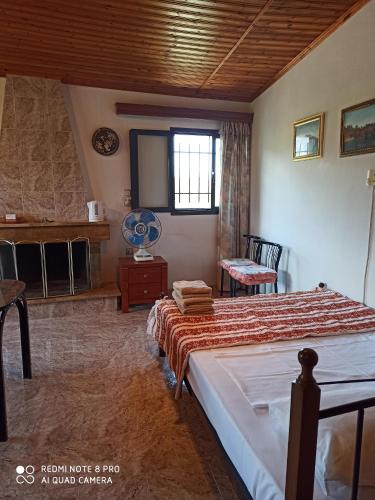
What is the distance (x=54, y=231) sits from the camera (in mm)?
3740

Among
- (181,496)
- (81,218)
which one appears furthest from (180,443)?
(81,218)

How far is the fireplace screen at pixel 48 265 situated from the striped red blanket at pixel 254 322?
1.62m

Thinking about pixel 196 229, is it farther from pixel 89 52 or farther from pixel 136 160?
pixel 89 52

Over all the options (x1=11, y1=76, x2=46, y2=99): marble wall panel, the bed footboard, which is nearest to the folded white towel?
the bed footboard

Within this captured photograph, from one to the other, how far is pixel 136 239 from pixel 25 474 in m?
2.61

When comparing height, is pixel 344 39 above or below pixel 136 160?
above

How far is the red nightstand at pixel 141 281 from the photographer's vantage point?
3859mm

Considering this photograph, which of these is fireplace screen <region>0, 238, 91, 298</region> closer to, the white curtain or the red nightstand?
the red nightstand

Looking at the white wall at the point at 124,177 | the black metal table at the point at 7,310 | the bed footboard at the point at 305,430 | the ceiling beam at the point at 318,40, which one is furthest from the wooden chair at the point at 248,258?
the bed footboard at the point at 305,430

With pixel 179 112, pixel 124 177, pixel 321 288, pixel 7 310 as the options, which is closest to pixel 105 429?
pixel 7 310

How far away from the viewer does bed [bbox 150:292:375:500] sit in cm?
116

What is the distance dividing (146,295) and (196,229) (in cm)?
120

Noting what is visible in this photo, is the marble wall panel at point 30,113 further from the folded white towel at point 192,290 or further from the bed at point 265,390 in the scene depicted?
the bed at point 265,390

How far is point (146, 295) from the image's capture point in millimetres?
3980
